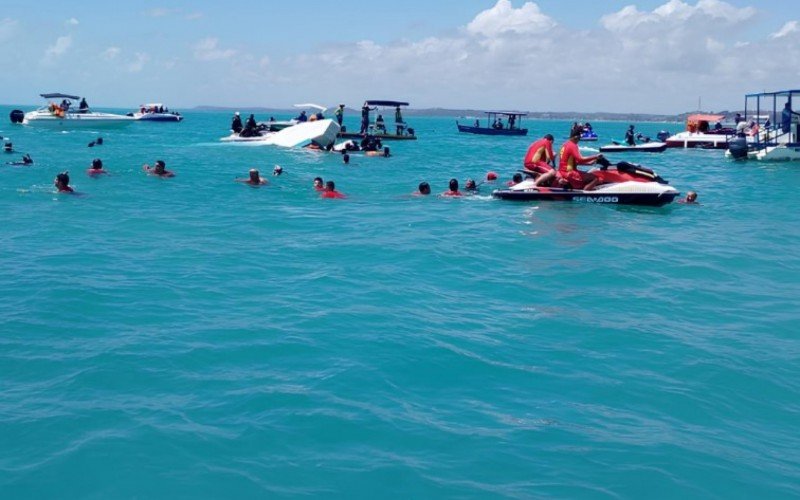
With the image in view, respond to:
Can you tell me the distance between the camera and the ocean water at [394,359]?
20.1 feet

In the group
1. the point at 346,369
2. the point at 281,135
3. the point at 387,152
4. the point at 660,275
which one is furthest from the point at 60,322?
the point at 281,135

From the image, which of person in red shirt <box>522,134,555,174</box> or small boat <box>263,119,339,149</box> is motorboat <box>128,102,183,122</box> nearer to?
small boat <box>263,119,339,149</box>

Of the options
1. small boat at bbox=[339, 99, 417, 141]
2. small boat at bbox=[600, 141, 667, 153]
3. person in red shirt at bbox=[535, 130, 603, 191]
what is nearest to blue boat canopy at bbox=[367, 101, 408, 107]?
small boat at bbox=[339, 99, 417, 141]

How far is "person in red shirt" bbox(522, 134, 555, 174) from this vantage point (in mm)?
21891

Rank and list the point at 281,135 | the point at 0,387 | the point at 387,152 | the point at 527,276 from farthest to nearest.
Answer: the point at 281,135, the point at 387,152, the point at 527,276, the point at 0,387

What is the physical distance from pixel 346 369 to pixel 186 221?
10959 millimetres

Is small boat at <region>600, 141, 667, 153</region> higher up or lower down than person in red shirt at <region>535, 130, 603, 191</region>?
higher up

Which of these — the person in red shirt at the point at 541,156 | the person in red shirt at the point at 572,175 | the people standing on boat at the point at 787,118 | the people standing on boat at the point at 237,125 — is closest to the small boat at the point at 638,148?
the people standing on boat at the point at 787,118

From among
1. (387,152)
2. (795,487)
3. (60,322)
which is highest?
(387,152)

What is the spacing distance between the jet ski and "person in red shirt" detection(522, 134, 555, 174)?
566mm

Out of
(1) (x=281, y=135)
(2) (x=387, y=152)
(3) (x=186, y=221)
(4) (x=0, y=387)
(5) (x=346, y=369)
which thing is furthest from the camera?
(1) (x=281, y=135)

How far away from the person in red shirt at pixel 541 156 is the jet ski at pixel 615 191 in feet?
1.86

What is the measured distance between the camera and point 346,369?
818 cm

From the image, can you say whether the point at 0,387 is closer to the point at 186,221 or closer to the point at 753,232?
the point at 186,221
